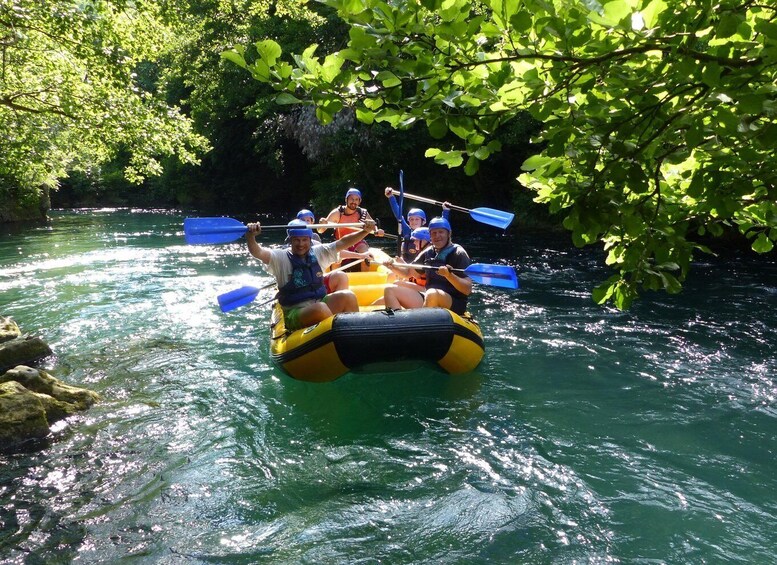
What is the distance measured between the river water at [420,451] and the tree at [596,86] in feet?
7.28

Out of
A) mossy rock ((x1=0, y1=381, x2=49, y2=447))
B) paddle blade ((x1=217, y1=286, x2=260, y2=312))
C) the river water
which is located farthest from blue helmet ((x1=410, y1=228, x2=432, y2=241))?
mossy rock ((x1=0, y1=381, x2=49, y2=447))

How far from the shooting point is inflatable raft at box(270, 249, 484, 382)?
4.71 m

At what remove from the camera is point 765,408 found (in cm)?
484

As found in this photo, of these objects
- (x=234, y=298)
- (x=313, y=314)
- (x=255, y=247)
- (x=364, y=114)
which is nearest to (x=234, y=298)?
(x=234, y=298)

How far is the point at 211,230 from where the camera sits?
575 centimetres

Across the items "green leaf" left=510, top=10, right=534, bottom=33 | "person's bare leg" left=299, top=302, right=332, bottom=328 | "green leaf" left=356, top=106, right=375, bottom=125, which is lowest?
"person's bare leg" left=299, top=302, right=332, bottom=328

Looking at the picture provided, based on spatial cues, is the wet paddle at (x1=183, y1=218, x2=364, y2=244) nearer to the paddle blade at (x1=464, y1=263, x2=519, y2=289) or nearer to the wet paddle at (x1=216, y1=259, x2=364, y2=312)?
the wet paddle at (x1=216, y1=259, x2=364, y2=312)

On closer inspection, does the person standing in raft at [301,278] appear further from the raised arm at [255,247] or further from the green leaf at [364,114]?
the green leaf at [364,114]

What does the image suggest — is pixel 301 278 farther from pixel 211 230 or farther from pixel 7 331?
pixel 7 331

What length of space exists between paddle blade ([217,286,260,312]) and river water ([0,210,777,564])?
26.9 inches

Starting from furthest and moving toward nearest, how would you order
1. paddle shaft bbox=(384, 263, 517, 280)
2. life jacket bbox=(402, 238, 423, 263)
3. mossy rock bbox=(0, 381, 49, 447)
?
life jacket bbox=(402, 238, 423, 263), paddle shaft bbox=(384, 263, 517, 280), mossy rock bbox=(0, 381, 49, 447)

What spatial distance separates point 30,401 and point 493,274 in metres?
3.94

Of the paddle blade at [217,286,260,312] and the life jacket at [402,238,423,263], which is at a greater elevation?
the life jacket at [402,238,423,263]

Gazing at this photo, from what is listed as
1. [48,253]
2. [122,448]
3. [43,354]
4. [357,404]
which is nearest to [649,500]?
[357,404]
